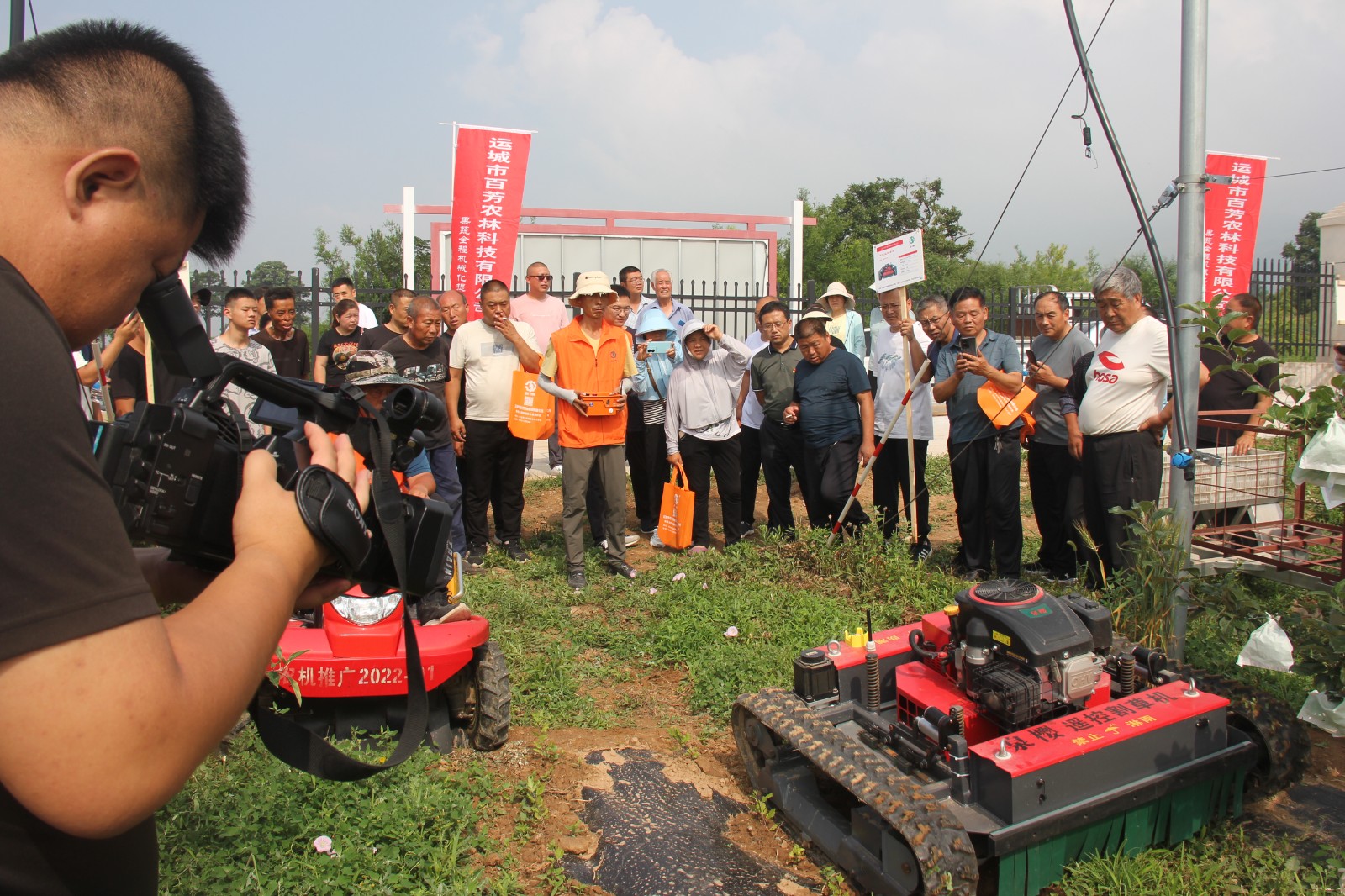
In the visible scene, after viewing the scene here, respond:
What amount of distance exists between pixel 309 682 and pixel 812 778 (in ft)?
6.82

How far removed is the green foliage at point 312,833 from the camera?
275 cm

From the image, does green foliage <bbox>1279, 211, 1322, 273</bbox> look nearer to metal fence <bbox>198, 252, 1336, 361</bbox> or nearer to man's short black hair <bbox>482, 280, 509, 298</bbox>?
metal fence <bbox>198, 252, 1336, 361</bbox>

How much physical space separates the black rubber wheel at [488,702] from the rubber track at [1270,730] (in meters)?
2.84

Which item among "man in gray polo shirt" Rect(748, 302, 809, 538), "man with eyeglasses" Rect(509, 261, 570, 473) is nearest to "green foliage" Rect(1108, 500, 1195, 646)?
"man in gray polo shirt" Rect(748, 302, 809, 538)

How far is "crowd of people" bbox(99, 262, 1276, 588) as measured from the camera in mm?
5953

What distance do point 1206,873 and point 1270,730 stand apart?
672mm

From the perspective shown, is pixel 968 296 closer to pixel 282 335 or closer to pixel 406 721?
pixel 282 335

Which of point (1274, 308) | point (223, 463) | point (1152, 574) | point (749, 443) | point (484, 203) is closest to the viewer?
point (223, 463)

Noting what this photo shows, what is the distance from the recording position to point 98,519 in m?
0.87

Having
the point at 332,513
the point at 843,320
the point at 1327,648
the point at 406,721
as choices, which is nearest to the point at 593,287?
the point at 843,320

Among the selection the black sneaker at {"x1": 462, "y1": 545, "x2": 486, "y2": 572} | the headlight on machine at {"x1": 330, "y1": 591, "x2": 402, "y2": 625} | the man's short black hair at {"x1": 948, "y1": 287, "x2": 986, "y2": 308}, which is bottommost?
the black sneaker at {"x1": 462, "y1": 545, "x2": 486, "y2": 572}

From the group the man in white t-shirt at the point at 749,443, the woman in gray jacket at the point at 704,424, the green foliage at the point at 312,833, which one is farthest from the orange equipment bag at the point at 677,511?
the green foliage at the point at 312,833

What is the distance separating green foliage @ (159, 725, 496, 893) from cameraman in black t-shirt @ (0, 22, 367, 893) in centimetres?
172

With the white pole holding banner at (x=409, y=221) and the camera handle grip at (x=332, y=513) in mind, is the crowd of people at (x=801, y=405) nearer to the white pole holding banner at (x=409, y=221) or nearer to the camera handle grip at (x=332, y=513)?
the camera handle grip at (x=332, y=513)
